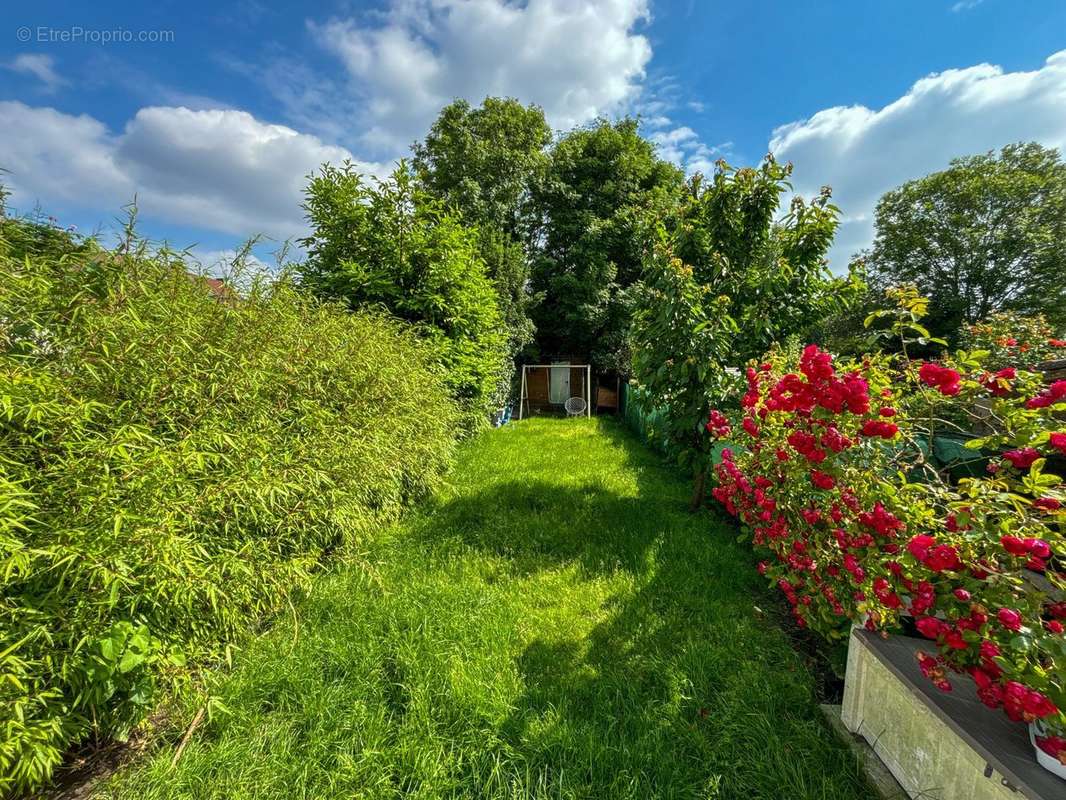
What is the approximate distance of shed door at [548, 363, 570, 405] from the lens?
1073 centimetres

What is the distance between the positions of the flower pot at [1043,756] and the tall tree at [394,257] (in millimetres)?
4872

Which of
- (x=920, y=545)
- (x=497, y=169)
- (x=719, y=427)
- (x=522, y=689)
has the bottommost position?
(x=522, y=689)

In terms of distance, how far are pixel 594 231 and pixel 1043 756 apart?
429 inches

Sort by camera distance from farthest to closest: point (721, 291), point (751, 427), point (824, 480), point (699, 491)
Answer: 1. point (699, 491)
2. point (721, 291)
3. point (751, 427)
4. point (824, 480)

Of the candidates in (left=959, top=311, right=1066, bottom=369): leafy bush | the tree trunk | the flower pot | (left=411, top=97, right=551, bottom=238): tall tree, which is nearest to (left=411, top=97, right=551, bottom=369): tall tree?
(left=411, top=97, right=551, bottom=238): tall tree

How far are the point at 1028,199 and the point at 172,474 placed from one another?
21.3m

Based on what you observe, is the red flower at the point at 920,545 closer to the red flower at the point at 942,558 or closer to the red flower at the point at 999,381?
the red flower at the point at 942,558

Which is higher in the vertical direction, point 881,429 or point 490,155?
point 490,155

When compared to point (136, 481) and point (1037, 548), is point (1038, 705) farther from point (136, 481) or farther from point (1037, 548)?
point (136, 481)

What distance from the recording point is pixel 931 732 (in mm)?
1334

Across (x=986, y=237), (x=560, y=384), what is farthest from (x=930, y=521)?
(x=986, y=237)

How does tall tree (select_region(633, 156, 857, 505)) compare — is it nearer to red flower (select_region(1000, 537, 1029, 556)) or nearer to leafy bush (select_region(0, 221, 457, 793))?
red flower (select_region(1000, 537, 1029, 556))

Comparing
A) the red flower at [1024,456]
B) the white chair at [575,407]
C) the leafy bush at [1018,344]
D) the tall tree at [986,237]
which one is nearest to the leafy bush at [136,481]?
the red flower at [1024,456]

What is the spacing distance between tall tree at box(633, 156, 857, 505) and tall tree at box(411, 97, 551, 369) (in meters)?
5.64
